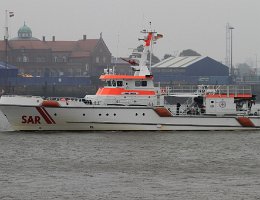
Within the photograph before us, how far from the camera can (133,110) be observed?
6100 centimetres

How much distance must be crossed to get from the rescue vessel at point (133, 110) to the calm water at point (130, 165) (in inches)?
32.1

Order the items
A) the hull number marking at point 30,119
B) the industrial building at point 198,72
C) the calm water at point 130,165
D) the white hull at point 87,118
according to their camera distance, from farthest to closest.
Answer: the industrial building at point 198,72
the hull number marking at point 30,119
the white hull at point 87,118
the calm water at point 130,165

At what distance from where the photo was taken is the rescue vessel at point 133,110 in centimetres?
6081

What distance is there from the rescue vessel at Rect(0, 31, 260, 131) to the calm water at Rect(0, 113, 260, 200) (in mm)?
814

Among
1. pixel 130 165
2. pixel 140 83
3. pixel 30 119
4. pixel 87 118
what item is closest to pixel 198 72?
pixel 140 83

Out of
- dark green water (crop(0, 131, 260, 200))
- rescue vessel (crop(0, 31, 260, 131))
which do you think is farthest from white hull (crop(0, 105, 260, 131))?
dark green water (crop(0, 131, 260, 200))

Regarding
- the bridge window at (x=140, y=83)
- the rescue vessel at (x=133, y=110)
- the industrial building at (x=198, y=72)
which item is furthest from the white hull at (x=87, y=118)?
the industrial building at (x=198, y=72)

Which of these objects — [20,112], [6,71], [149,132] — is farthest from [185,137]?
[6,71]

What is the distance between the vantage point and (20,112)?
61.0 m

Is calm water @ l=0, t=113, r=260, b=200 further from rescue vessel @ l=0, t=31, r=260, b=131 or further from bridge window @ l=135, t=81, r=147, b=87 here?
bridge window @ l=135, t=81, r=147, b=87

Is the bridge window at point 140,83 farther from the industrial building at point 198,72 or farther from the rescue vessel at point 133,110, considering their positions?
the industrial building at point 198,72

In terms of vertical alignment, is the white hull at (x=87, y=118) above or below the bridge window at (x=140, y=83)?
below

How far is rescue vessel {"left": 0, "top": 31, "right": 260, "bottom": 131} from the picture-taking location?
2394 inches

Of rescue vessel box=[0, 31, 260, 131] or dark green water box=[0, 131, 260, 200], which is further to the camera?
rescue vessel box=[0, 31, 260, 131]
